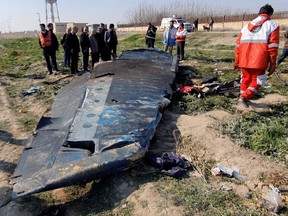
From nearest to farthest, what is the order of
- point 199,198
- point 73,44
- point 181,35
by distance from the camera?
point 199,198 → point 73,44 → point 181,35

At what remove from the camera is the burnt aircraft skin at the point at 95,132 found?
2.92 m

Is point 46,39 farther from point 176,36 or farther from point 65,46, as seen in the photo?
point 176,36

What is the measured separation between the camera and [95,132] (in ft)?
11.5

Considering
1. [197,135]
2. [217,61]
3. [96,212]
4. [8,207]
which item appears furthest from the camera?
[217,61]

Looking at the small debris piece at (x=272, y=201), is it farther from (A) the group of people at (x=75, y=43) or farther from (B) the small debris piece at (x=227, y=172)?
(A) the group of people at (x=75, y=43)

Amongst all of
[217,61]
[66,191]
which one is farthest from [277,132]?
[217,61]

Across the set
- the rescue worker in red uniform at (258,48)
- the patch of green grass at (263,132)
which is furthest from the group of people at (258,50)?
the patch of green grass at (263,132)

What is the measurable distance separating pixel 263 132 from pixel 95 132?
229cm

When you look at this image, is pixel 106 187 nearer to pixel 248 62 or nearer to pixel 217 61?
pixel 248 62

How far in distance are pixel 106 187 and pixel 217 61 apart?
7902 mm

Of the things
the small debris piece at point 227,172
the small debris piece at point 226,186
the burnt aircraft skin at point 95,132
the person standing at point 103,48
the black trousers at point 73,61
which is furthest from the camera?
the person standing at point 103,48

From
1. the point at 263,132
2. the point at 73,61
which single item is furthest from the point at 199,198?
the point at 73,61

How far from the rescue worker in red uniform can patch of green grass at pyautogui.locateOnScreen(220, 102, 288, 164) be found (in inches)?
21.2

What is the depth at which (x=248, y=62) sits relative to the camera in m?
4.73
